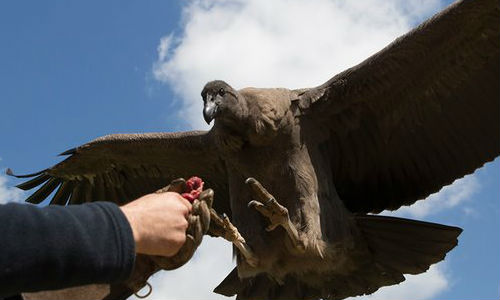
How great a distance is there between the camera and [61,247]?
72.3 inches

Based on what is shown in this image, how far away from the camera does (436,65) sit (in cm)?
575

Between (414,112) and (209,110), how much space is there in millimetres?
1638

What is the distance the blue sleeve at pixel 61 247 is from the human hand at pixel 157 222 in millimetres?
128

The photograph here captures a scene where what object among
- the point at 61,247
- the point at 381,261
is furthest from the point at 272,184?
the point at 61,247

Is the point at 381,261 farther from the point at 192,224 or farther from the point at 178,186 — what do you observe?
the point at 192,224

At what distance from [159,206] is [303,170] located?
3706 millimetres

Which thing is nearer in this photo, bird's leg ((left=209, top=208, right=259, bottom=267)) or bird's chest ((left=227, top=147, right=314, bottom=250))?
bird's leg ((left=209, top=208, right=259, bottom=267))

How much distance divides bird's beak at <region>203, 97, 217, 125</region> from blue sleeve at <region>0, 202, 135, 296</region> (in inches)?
143

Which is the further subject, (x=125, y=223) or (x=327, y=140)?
(x=327, y=140)

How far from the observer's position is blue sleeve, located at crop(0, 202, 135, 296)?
5.91 ft

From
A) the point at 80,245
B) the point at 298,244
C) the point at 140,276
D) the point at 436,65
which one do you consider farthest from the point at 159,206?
the point at 436,65

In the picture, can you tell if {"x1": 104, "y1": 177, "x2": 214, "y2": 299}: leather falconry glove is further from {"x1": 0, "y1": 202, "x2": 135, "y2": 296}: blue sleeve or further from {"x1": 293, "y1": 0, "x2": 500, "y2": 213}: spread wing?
{"x1": 293, "y1": 0, "x2": 500, "y2": 213}: spread wing

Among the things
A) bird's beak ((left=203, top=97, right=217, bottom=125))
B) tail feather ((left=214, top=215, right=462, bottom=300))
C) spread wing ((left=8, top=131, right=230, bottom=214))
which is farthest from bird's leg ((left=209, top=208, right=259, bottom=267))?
spread wing ((left=8, top=131, right=230, bottom=214))

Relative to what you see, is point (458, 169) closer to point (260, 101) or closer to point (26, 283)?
point (260, 101)
